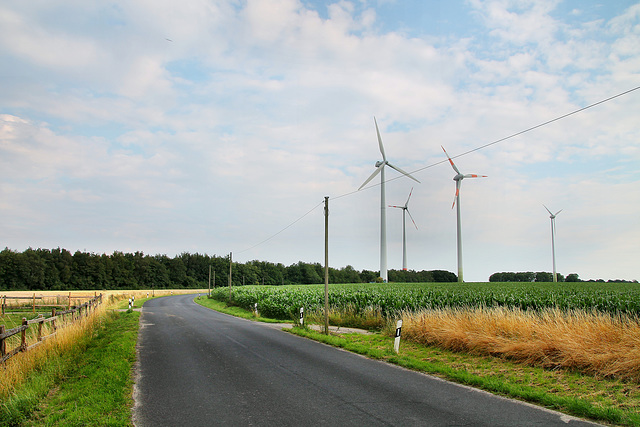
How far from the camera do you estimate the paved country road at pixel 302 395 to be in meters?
6.55

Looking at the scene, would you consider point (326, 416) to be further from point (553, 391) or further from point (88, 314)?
point (88, 314)

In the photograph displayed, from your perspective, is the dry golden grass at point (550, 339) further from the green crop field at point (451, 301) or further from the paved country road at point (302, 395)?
the green crop field at point (451, 301)

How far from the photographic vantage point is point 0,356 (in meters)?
9.70

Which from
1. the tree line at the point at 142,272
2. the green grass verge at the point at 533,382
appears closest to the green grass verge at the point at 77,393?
the green grass verge at the point at 533,382

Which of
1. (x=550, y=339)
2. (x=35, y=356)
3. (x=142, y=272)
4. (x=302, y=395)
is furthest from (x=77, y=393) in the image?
(x=142, y=272)

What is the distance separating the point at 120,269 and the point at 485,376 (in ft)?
421

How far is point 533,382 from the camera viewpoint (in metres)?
9.23

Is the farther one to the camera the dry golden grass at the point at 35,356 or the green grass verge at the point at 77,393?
the dry golden grass at the point at 35,356

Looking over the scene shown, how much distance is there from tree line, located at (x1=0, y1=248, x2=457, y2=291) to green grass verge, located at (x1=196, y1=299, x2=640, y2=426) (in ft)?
299

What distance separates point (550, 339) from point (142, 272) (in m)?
133

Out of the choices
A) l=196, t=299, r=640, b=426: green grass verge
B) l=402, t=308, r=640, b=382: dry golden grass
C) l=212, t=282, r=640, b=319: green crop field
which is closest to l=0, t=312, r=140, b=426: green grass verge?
l=196, t=299, r=640, b=426: green grass verge

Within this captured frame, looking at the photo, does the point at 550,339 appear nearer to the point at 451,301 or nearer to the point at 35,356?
the point at 451,301

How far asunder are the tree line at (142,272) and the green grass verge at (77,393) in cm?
9362

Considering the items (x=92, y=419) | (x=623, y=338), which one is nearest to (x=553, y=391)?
(x=623, y=338)
